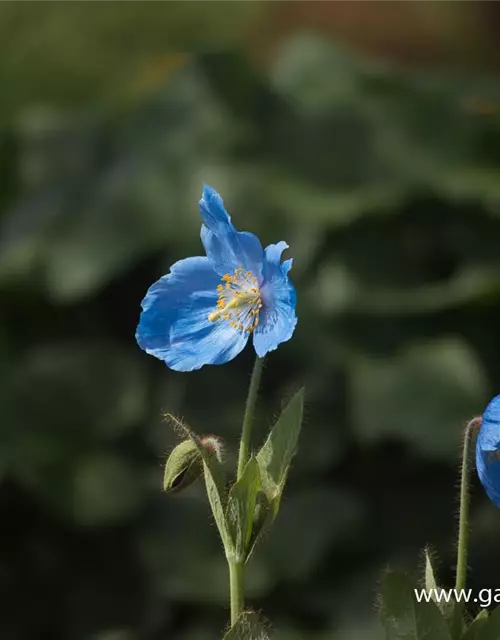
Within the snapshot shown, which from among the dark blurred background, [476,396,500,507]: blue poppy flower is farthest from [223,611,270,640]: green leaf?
the dark blurred background

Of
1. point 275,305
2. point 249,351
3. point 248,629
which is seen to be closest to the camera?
point 248,629

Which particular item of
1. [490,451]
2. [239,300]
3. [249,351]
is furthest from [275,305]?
[249,351]

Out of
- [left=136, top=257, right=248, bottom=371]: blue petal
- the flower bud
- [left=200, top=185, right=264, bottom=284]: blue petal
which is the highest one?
[left=200, top=185, right=264, bottom=284]: blue petal

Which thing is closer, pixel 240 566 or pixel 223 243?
pixel 240 566

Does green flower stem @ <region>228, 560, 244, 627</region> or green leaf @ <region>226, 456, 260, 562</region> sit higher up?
green leaf @ <region>226, 456, 260, 562</region>

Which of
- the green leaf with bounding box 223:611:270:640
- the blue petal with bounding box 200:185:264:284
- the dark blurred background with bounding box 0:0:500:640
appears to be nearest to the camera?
the green leaf with bounding box 223:611:270:640

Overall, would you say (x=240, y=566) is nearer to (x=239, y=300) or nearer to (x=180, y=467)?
(x=180, y=467)

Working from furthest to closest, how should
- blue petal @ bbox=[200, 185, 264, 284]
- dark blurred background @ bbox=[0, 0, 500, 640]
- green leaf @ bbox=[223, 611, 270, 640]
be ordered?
1. dark blurred background @ bbox=[0, 0, 500, 640]
2. blue petal @ bbox=[200, 185, 264, 284]
3. green leaf @ bbox=[223, 611, 270, 640]

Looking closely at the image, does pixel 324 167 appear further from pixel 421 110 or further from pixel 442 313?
pixel 442 313

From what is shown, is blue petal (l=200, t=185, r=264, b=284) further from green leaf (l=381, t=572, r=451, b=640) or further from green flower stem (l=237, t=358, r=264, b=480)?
green leaf (l=381, t=572, r=451, b=640)
